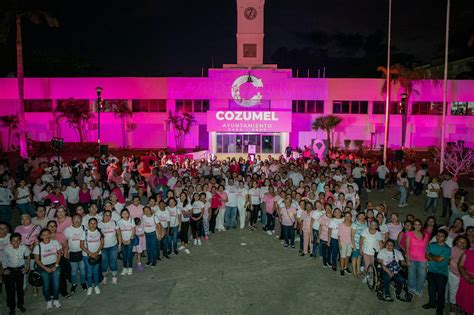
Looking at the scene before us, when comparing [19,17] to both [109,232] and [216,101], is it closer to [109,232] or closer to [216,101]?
[216,101]

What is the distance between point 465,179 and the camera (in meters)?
19.9

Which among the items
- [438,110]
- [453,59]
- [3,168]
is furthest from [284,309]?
[453,59]

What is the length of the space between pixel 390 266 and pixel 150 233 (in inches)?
211

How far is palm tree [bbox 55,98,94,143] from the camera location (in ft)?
114

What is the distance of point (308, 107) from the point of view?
3647 cm

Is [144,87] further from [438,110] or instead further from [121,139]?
[438,110]

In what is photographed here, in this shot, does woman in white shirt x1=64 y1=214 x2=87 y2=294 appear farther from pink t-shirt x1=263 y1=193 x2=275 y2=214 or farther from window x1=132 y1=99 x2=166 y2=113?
window x1=132 y1=99 x2=166 y2=113

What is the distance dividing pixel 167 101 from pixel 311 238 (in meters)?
30.0

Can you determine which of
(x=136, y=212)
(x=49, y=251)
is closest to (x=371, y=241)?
(x=136, y=212)

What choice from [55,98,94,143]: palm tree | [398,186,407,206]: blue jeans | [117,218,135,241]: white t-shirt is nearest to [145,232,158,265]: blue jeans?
[117,218,135,241]: white t-shirt

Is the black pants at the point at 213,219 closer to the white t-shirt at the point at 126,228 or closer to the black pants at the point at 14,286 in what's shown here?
the white t-shirt at the point at 126,228

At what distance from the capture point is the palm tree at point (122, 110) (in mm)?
36344

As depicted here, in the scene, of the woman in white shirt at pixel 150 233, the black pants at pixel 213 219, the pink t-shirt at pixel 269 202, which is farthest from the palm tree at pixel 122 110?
the woman in white shirt at pixel 150 233

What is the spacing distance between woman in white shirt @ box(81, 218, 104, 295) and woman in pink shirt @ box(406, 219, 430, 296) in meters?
6.22
